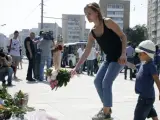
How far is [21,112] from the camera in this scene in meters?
4.21

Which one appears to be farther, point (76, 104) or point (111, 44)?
point (76, 104)

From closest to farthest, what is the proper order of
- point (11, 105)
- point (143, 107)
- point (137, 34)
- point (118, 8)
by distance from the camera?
point (11, 105) < point (143, 107) < point (137, 34) < point (118, 8)

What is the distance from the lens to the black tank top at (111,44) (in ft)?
17.3

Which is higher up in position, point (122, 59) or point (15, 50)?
point (122, 59)

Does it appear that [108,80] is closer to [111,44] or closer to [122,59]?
[122,59]

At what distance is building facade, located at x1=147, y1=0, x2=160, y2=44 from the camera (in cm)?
14748

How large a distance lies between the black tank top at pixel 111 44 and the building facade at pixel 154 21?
Result: 462 ft

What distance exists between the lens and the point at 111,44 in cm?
530

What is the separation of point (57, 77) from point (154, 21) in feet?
508

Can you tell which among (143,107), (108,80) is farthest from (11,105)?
(143,107)

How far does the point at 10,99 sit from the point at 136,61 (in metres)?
11.3

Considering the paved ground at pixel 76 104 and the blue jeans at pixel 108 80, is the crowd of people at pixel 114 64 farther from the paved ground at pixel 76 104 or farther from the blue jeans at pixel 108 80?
the paved ground at pixel 76 104

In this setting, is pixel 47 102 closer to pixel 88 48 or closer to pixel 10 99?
pixel 88 48

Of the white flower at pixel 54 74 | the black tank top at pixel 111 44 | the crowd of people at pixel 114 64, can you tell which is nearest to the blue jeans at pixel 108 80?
the crowd of people at pixel 114 64
